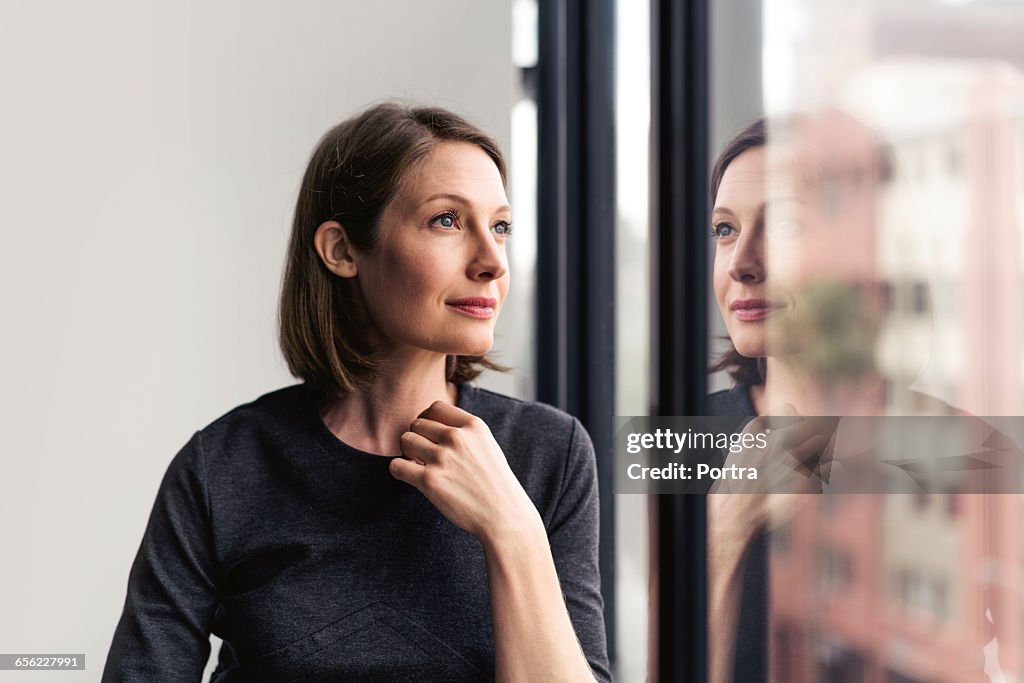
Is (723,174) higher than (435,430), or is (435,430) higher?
(723,174)

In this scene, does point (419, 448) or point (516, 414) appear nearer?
point (419, 448)

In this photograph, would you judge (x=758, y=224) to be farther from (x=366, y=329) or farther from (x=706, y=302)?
(x=366, y=329)

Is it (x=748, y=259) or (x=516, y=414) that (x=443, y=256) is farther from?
(x=748, y=259)

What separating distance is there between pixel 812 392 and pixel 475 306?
0.37 m

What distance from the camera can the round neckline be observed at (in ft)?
3.35

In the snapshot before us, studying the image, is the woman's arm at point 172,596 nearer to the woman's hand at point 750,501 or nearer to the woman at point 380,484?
the woman at point 380,484

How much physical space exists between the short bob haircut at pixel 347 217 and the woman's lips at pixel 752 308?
1.03 ft

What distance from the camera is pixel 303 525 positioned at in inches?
38.7

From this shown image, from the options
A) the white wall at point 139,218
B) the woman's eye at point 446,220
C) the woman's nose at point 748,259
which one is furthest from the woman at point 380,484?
the white wall at point 139,218

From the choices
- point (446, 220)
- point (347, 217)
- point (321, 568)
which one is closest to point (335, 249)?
point (347, 217)

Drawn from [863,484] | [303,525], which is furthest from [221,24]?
[863,484]

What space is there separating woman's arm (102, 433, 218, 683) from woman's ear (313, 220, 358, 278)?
270 mm

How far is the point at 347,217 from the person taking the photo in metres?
1.04

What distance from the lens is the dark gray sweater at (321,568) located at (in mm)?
953
